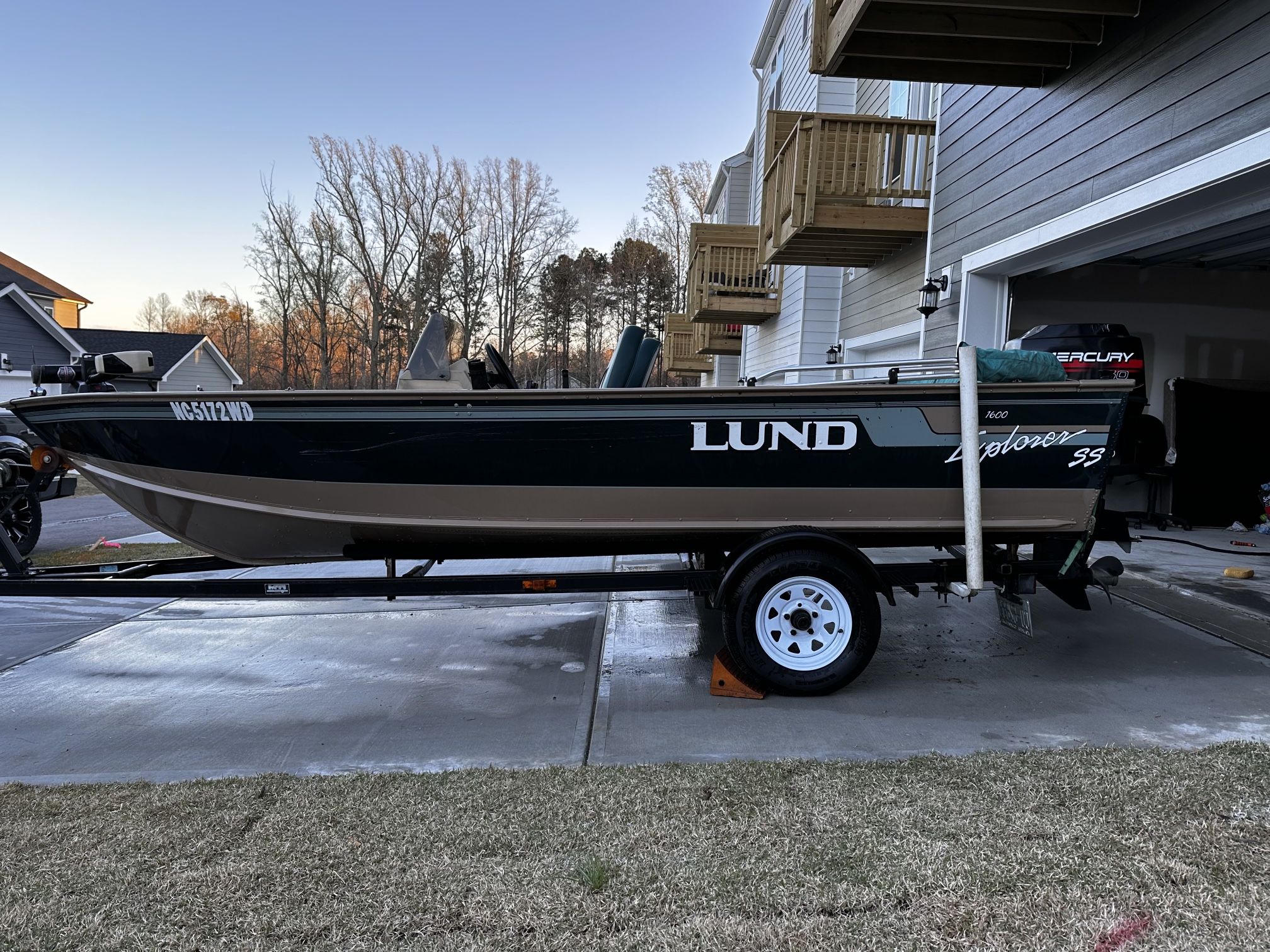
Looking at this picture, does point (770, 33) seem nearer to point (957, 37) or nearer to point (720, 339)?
point (720, 339)

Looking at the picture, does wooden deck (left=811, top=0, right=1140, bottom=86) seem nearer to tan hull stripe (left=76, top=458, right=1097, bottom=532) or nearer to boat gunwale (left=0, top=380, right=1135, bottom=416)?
boat gunwale (left=0, top=380, right=1135, bottom=416)

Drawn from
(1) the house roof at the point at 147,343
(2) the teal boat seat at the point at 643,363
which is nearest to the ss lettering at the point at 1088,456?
(2) the teal boat seat at the point at 643,363

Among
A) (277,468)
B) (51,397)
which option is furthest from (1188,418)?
(51,397)

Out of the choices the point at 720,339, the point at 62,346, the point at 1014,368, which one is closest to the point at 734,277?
the point at 720,339

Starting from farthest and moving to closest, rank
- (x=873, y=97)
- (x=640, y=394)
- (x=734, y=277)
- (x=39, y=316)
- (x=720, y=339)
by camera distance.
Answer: (x=39, y=316) < (x=720, y=339) < (x=734, y=277) < (x=873, y=97) < (x=640, y=394)

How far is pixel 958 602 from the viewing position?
5.92 metres

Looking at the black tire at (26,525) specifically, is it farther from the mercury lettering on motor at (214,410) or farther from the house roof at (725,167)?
the house roof at (725,167)

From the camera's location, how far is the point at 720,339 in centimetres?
2034

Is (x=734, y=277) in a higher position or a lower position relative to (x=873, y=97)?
lower

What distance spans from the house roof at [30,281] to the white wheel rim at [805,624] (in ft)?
102

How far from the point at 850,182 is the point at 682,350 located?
16.4 metres

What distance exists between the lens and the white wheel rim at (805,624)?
4.00m

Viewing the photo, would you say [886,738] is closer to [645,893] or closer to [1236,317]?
[645,893]

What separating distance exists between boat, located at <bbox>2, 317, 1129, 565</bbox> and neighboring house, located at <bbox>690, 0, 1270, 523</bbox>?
3.41 ft
